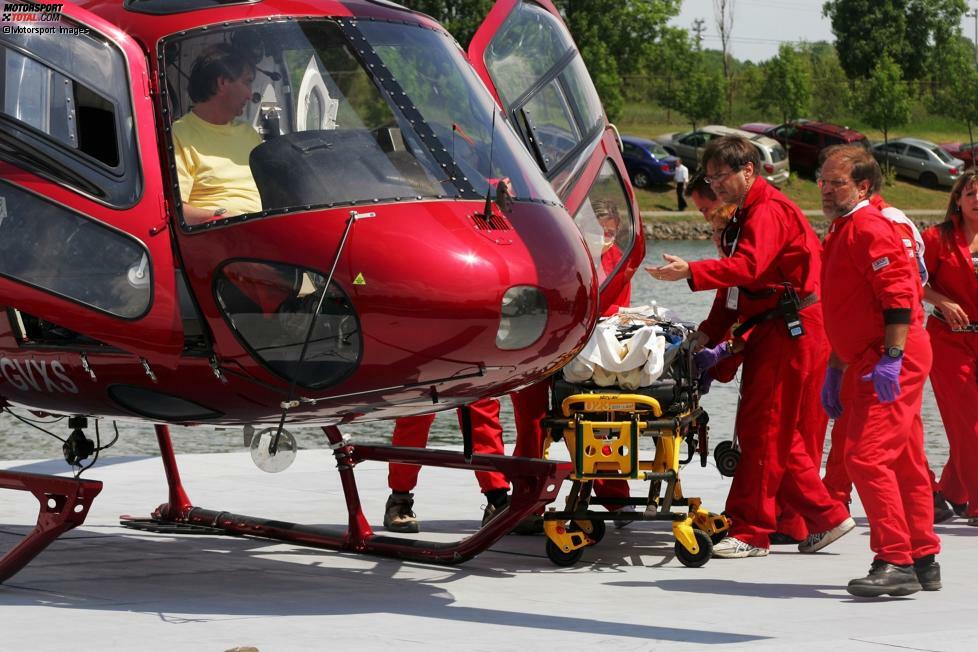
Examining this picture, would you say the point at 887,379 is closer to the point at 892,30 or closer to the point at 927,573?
the point at 927,573

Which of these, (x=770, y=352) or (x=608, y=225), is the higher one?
(x=608, y=225)

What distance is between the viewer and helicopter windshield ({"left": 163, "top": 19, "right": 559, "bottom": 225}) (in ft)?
20.2

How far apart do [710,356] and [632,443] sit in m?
0.85

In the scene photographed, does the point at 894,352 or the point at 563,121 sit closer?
the point at 894,352

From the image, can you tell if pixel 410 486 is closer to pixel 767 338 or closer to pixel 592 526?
pixel 592 526

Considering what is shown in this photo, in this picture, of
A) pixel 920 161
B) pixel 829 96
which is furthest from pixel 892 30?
pixel 920 161

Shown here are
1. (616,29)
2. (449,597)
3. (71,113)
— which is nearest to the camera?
(71,113)

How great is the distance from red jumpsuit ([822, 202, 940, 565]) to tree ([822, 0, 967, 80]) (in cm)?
7047

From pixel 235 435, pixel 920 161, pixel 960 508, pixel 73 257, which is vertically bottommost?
pixel 920 161

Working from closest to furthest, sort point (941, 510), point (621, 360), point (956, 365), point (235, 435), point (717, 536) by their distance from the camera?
point (621, 360) → point (717, 536) → point (956, 365) → point (941, 510) → point (235, 435)

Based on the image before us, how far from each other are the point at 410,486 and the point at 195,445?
5.56m

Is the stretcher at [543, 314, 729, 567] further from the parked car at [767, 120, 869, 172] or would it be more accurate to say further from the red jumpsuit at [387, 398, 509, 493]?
the parked car at [767, 120, 869, 172]

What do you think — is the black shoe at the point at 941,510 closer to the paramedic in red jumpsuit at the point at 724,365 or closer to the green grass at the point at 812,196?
the paramedic in red jumpsuit at the point at 724,365

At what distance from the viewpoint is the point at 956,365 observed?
8.49 m
